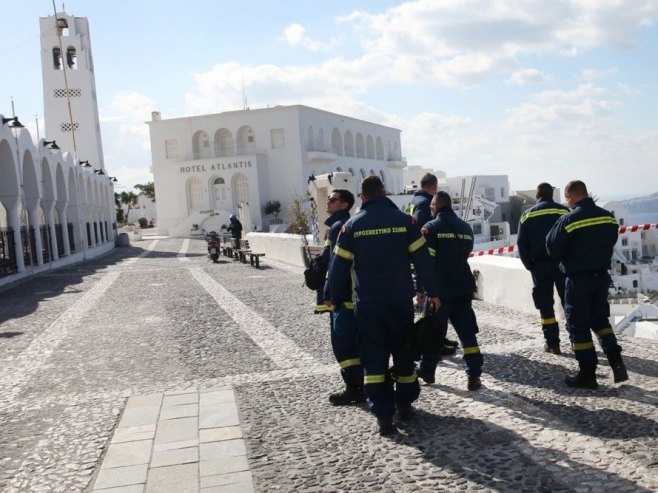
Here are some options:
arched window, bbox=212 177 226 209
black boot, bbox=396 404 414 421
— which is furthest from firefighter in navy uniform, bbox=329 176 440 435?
arched window, bbox=212 177 226 209

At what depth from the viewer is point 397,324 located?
489 centimetres

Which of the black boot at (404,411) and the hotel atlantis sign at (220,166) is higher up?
the hotel atlantis sign at (220,166)

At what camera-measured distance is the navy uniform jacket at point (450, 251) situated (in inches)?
234

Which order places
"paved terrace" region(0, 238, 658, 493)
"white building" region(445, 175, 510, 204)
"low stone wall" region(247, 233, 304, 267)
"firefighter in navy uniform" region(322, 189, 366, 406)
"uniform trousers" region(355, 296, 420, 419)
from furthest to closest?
"white building" region(445, 175, 510, 204) < "low stone wall" region(247, 233, 304, 267) < "firefighter in navy uniform" region(322, 189, 366, 406) < "uniform trousers" region(355, 296, 420, 419) < "paved terrace" region(0, 238, 658, 493)

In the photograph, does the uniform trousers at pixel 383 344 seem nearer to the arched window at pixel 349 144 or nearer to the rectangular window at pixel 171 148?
the rectangular window at pixel 171 148

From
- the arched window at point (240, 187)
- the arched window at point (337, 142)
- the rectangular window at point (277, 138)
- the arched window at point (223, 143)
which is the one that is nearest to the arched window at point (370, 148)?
the arched window at point (337, 142)

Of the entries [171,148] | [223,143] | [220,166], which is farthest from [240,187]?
[171,148]

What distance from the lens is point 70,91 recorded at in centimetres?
4925

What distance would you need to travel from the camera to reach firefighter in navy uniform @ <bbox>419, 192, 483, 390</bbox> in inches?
230

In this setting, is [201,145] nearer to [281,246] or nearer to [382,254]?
[281,246]

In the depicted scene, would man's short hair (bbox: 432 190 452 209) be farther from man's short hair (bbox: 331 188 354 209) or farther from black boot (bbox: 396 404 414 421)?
black boot (bbox: 396 404 414 421)

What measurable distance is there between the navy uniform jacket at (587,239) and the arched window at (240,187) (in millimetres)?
53192

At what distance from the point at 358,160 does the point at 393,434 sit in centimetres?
6756

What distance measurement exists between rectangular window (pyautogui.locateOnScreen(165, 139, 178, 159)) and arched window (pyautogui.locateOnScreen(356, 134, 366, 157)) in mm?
21031
